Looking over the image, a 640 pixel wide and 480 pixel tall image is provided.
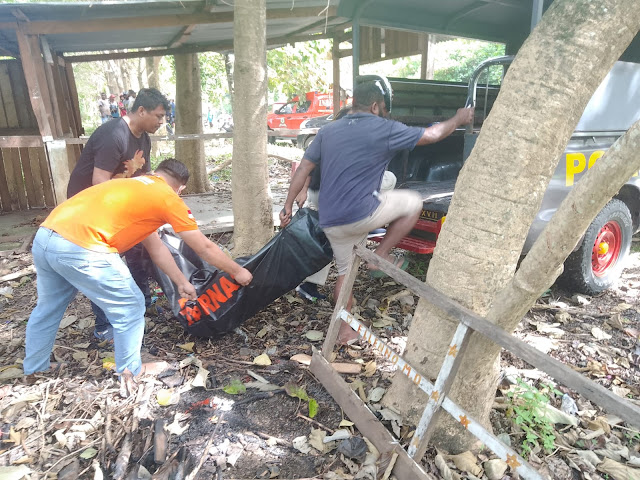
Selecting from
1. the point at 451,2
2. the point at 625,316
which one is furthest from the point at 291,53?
the point at 625,316

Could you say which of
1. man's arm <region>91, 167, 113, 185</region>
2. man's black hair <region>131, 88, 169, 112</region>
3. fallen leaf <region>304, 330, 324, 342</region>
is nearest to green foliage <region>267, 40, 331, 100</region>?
man's black hair <region>131, 88, 169, 112</region>

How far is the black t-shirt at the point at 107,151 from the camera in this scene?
10.1 ft

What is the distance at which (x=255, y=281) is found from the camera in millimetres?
3037

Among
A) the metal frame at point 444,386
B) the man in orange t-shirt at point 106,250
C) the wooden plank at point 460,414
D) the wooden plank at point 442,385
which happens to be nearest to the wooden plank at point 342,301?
the metal frame at point 444,386

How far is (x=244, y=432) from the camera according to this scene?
2238mm

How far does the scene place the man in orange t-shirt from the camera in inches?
92.6

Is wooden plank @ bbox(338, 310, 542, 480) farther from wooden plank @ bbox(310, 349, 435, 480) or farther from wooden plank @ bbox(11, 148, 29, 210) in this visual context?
wooden plank @ bbox(11, 148, 29, 210)

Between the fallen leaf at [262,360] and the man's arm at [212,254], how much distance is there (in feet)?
A: 1.66

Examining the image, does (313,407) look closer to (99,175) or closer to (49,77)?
(99,175)

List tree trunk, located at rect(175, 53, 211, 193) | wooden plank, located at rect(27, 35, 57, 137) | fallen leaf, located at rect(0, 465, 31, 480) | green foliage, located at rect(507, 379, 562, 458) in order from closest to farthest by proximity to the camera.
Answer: fallen leaf, located at rect(0, 465, 31, 480)
green foliage, located at rect(507, 379, 562, 458)
wooden plank, located at rect(27, 35, 57, 137)
tree trunk, located at rect(175, 53, 211, 193)

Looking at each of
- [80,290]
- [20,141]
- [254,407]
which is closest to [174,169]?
[80,290]

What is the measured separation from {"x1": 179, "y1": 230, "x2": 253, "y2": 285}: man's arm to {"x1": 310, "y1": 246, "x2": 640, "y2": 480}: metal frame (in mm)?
657

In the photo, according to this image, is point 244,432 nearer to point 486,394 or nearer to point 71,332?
point 486,394

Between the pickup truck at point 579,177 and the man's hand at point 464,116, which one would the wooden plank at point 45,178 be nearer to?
the pickup truck at point 579,177
